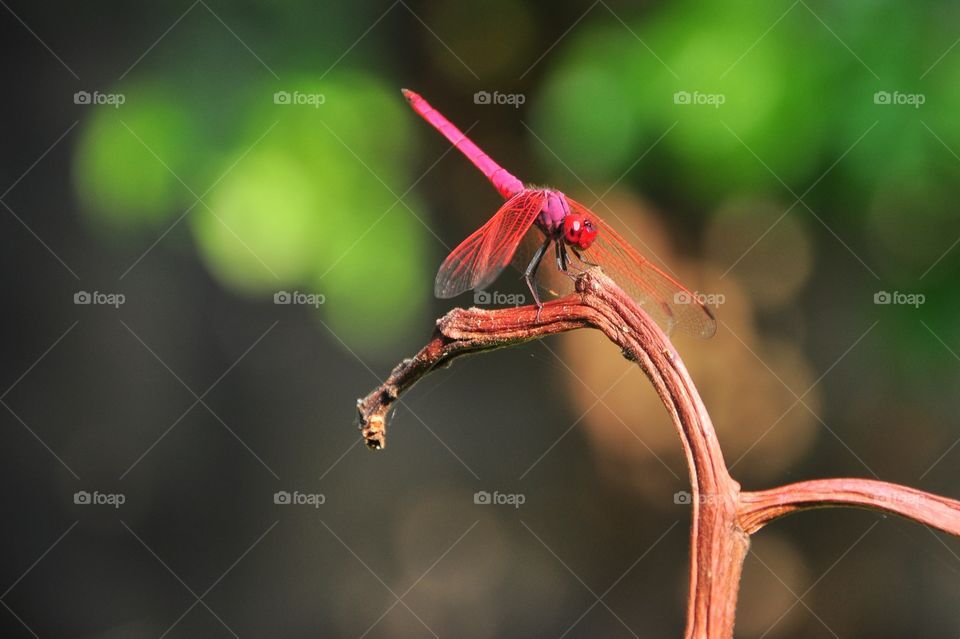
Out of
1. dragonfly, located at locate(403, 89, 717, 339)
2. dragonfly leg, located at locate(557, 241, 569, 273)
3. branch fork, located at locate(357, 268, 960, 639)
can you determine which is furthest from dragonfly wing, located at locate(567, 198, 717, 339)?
branch fork, located at locate(357, 268, 960, 639)

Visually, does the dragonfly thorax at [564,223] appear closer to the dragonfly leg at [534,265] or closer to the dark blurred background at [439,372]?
the dragonfly leg at [534,265]

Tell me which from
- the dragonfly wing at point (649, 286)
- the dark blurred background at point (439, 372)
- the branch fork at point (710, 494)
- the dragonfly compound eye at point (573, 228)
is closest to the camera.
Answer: the branch fork at point (710, 494)

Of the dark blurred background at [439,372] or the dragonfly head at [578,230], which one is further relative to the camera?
the dark blurred background at [439,372]

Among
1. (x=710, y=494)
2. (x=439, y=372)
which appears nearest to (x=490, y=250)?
(x=710, y=494)

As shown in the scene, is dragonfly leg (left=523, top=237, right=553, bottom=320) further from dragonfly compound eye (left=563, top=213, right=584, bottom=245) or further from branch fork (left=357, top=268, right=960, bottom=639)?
branch fork (left=357, top=268, right=960, bottom=639)

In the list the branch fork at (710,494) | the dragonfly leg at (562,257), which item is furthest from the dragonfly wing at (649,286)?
the branch fork at (710,494)

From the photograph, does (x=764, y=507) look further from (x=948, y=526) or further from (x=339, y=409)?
(x=339, y=409)

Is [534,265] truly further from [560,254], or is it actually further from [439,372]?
[439,372]

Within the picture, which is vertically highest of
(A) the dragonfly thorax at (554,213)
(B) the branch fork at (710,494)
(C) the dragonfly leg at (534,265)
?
(A) the dragonfly thorax at (554,213)
